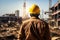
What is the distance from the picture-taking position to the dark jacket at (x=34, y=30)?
11.4 feet

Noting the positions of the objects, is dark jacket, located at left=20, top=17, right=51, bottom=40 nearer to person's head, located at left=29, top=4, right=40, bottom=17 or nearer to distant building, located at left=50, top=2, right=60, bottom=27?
person's head, located at left=29, top=4, right=40, bottom=17

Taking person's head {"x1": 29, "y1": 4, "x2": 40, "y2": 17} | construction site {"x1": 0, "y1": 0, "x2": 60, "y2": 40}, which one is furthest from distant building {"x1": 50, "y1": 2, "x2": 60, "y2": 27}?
person's head {"x1": 29, "y1": 4, "x2": 40, "y2": 17}

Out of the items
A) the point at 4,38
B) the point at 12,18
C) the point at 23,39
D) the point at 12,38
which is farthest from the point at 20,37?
the point at 12,18

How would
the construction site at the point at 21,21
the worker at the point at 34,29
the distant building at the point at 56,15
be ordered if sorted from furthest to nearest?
the distant building at the point at 56,15 < the construction site at the point at 21,21 < the worker at the point at 34,29

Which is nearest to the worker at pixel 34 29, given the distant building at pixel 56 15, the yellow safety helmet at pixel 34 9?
the yellow safety helmet at pixel 34 9

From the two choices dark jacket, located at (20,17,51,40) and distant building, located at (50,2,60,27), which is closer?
dark jacket, located at (20,17,51,40)

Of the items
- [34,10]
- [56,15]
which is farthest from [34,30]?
[56,15]

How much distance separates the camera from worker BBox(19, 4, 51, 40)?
3475 mm

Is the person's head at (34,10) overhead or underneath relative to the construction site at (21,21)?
overhead

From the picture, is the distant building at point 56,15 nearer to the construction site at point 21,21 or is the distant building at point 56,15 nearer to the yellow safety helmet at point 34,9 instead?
the construction site at point 21,21

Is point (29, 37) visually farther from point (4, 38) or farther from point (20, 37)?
point (4, 38)

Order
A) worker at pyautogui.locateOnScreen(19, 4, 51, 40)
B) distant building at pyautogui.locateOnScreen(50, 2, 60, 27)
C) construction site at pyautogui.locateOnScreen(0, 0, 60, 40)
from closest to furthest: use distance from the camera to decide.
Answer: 1. worker at pyautogui.locateOnScreen(19, 4, 51, 40)
2. construction site at pyautogui.locateOnScreen(0, 0, 60, 40)
3. distant building at pyautogui.locateOnScreen(50, 2, 60, 27)

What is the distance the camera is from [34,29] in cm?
348

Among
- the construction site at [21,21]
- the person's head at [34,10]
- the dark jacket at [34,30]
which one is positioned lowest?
the construction site at [21,21]
